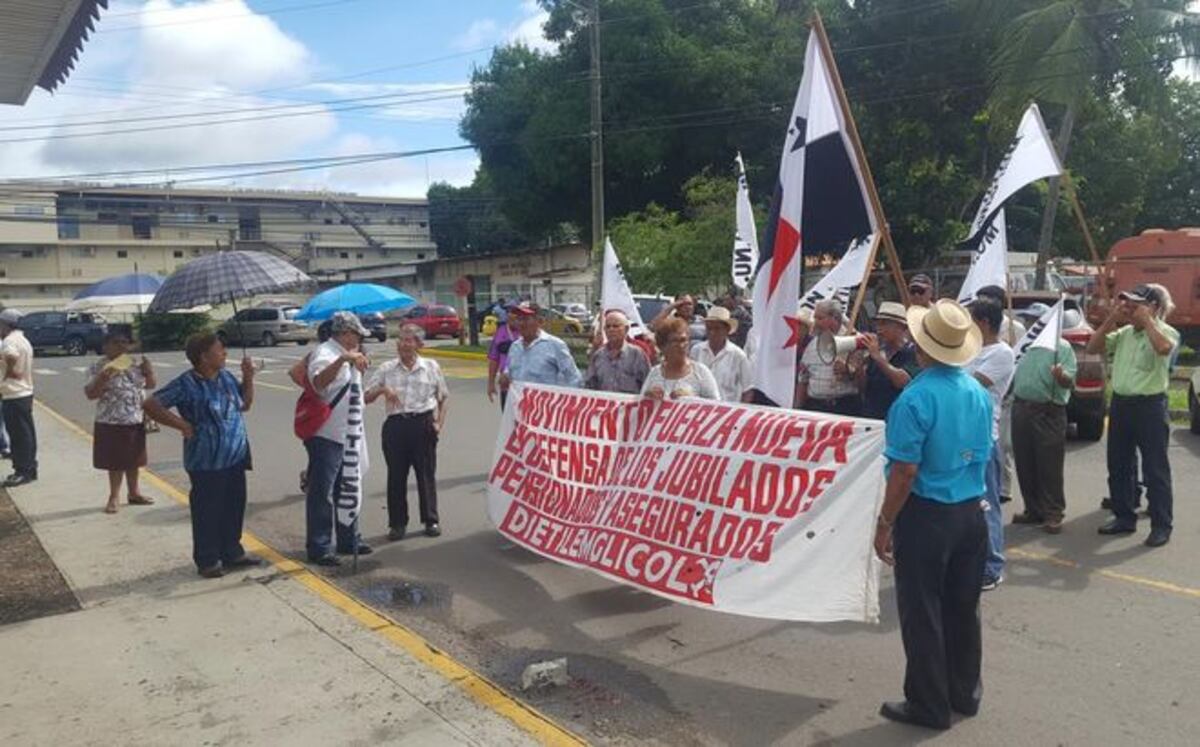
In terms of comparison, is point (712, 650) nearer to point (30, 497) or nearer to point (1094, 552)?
point (1094, 552)

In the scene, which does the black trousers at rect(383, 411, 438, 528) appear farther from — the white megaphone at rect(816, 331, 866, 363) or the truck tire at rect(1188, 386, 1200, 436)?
the truck tire at rect(1188, 386, 1200, 436)

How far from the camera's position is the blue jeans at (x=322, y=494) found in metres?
6.42

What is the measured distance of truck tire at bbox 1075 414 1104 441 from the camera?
34.3ft

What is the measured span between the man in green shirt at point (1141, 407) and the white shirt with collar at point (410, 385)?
491cm

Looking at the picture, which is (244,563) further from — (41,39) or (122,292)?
(122,292)

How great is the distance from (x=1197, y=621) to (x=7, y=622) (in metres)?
6.72

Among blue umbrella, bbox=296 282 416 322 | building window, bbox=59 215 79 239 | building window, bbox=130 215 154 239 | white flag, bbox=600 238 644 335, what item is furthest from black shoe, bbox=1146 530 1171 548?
building window, bbox=59 215 79 239

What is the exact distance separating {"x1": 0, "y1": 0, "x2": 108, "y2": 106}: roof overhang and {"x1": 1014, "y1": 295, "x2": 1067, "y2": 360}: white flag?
22.1 ft

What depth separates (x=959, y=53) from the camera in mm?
26484

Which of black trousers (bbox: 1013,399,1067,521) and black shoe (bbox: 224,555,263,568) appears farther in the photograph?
black trousers (bbox: 1013,399,1067,521)


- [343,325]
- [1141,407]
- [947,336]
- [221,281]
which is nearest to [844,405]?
[1141,407]

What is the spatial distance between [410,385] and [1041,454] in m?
4.71

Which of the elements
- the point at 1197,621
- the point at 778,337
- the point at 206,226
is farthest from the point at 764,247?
the point at 206,226

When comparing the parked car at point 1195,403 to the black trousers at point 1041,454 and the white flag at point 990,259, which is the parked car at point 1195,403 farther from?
the white flag at point 990,259
